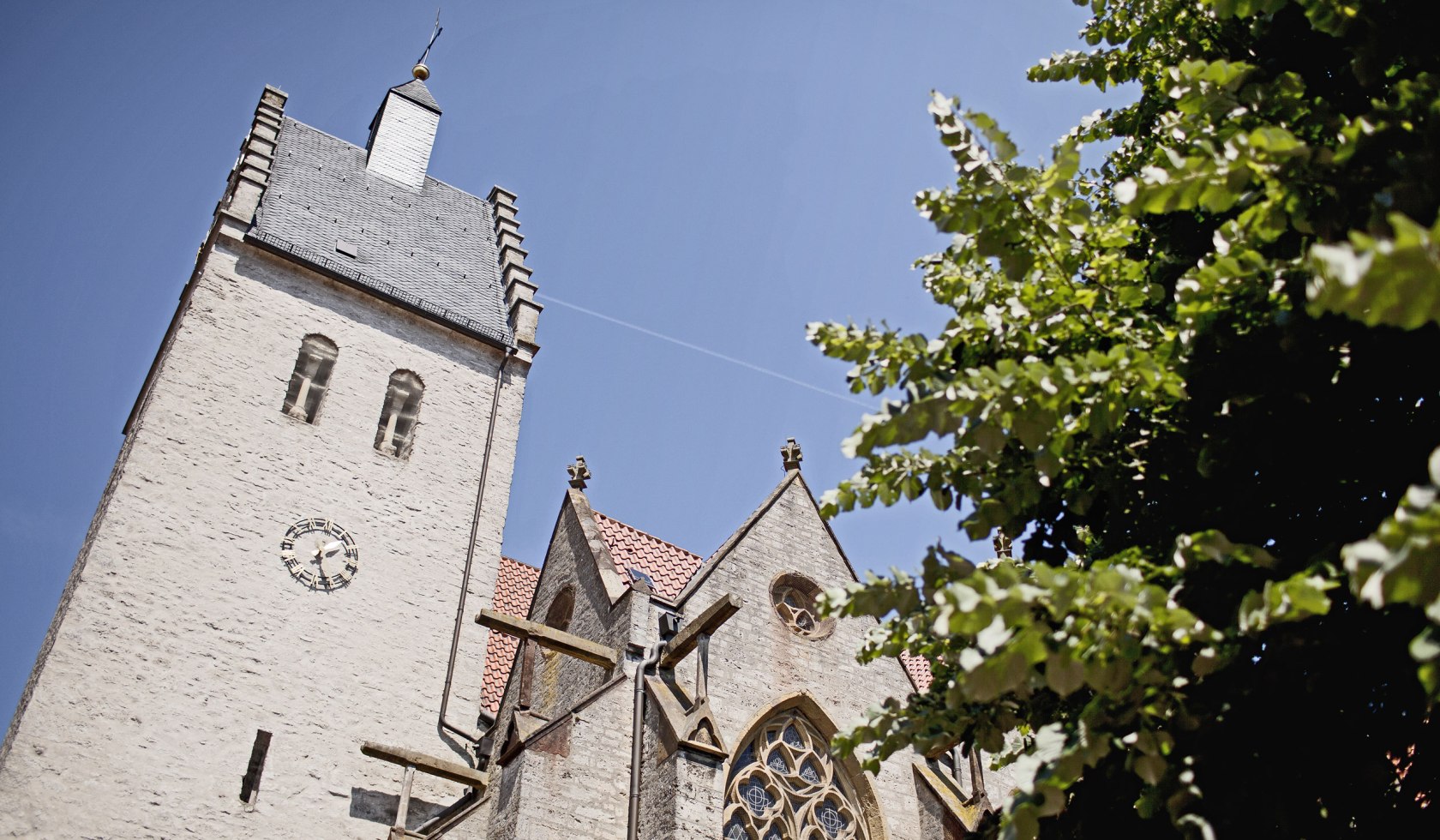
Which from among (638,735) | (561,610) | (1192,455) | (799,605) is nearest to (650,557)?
(561,610)

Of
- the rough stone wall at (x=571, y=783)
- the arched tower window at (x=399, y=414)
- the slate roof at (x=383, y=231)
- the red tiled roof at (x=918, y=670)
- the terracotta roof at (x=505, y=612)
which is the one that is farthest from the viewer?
the slate roof at (x=383, y=231)

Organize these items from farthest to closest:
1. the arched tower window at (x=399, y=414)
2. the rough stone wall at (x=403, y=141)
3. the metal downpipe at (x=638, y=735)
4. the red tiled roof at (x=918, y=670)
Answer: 1. the rough stone wall at (x=403, y=141)
2. the arched tower window at (x=399, y=414)
3. the red tiled roof at (x=918, y=670)
4. the metal downpipe at (x=638, y=735)

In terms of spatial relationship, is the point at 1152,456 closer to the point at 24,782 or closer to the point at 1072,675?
the point at 1072,675

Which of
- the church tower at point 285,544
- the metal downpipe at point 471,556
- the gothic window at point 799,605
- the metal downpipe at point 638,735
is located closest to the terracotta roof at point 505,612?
the metal downpipe at point 471,556

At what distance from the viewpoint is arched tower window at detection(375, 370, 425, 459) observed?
19.4m

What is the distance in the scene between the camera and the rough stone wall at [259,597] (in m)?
14.2

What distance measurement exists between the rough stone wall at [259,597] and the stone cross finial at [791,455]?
530 centimetres

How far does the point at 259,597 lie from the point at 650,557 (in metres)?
5.46

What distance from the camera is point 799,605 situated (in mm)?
15203

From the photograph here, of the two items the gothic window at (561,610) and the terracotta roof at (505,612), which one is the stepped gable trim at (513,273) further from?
the gothic window at (561,610)

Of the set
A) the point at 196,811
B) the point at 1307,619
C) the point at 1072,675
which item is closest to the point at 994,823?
the point at 1307,619

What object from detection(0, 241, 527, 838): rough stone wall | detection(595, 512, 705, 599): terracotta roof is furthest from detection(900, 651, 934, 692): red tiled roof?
detection(0, 241, 527, 838): rough stone wall

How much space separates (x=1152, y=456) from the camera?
5.23 meters

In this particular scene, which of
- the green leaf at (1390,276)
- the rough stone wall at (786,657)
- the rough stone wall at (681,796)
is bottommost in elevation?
the green leaf at (1390,276)
